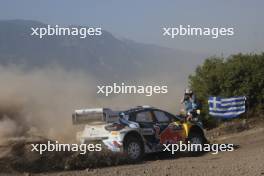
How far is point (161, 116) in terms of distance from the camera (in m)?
17.0

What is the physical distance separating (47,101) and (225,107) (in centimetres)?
742

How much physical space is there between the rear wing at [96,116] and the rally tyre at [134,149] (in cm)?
74

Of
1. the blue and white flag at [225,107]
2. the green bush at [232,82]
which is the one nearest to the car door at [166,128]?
the blue and white flag at [225,107]

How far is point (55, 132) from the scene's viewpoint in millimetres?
20906

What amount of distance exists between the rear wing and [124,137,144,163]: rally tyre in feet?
2.44

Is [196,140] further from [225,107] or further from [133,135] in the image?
[225,107]

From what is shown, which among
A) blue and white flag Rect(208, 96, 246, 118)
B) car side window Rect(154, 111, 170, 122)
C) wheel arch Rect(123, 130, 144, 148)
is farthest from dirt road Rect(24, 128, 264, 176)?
blue and white flag Rect(208, 96, 246, 118)

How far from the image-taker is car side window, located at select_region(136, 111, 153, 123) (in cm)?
1644

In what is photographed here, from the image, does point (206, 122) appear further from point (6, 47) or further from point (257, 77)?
point (6, 47)

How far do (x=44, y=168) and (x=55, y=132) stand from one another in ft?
24.3

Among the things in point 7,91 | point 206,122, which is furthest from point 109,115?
point 206,122

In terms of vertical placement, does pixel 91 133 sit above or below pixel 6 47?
below

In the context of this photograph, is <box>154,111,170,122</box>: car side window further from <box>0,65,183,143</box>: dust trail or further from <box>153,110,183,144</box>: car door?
<box>0,65,183,143</box>: dust trail

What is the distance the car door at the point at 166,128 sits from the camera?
55.0 ft
